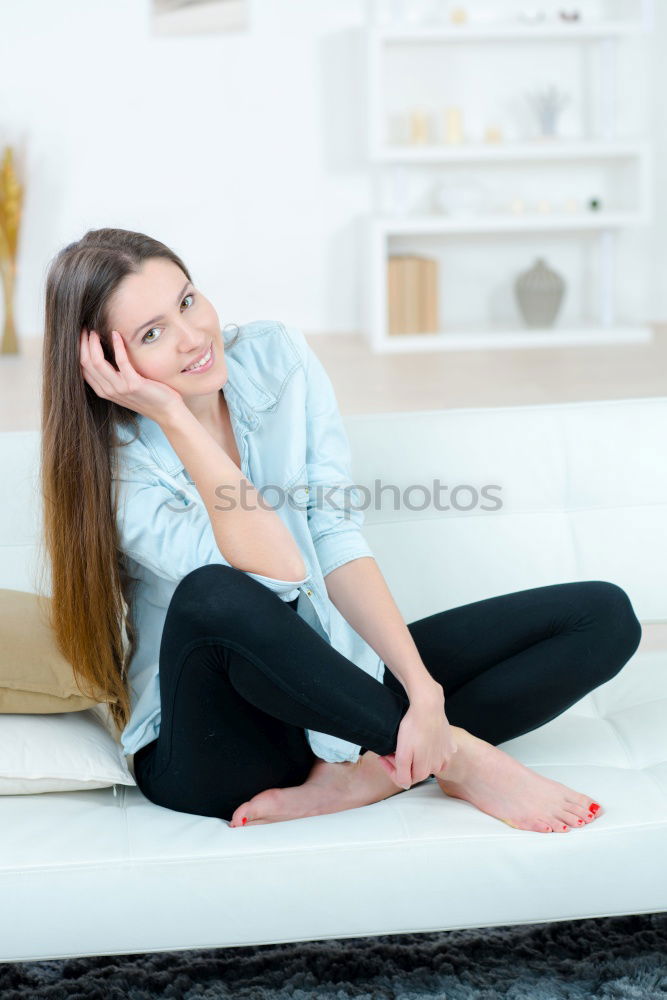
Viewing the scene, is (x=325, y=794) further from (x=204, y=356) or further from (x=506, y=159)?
(x=506, y=159)

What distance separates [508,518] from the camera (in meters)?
1.95

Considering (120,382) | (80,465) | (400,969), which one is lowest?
(400,969)

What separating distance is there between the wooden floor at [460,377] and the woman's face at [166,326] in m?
2.43

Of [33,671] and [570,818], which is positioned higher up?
[33,671]

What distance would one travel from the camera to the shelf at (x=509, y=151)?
5508 mm

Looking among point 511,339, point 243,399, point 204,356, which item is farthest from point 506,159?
point 204,356

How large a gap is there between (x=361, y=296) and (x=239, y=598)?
4.86m

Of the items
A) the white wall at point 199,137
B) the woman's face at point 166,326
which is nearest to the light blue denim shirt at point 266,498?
the woman's face at point 166,326

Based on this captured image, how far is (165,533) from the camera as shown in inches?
59.7

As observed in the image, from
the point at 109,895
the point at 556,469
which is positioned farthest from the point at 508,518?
the point at 109,895

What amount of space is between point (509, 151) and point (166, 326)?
14.4 ft

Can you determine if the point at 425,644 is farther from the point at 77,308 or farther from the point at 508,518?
the point at 77,308

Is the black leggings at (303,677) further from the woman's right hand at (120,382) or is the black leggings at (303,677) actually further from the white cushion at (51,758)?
the woman's right hand at (120,382)

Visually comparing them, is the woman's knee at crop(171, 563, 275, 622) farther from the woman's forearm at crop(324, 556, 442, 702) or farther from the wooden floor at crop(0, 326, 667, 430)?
the wooden floor at crop(0, 326, 667, 430)
